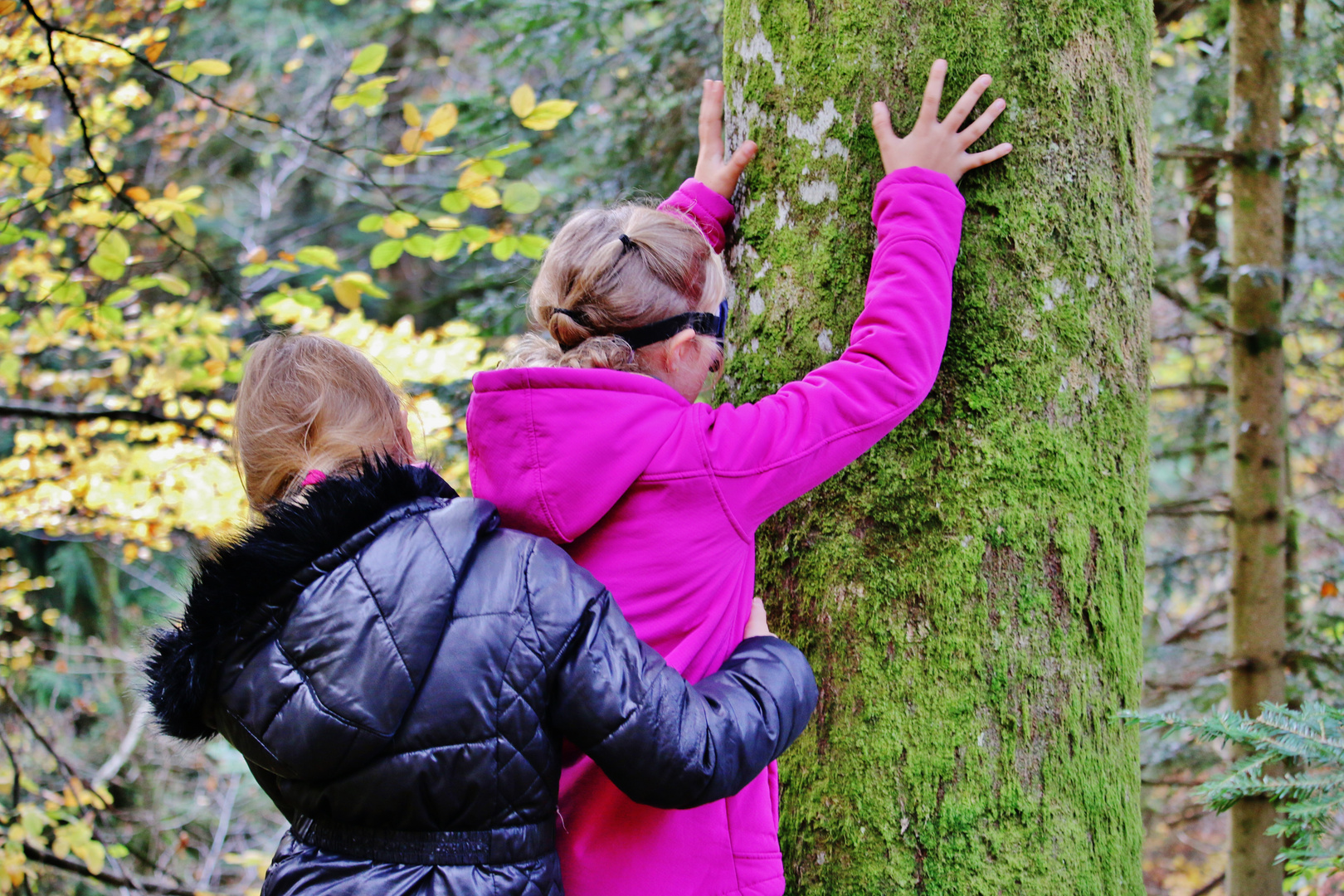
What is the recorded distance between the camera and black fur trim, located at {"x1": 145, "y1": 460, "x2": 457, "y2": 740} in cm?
136

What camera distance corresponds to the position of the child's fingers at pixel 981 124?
174 cm

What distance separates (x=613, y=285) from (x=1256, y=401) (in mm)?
4032

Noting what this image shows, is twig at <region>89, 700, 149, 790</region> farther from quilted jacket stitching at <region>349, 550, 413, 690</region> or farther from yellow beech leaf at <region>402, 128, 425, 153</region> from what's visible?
quilted jacket stitching at <region>349, 550, 413, 690</region>

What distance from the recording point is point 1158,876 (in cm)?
898

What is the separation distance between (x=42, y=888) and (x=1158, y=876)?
32.4ft

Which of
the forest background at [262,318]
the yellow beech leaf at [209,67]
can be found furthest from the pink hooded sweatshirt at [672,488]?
the yellow beech leaf at [209,67]

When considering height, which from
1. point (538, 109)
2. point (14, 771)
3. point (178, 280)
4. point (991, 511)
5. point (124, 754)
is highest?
point (538, 109)

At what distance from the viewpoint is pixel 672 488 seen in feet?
5.00

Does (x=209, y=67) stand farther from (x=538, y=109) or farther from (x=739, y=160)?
(x=739, y=160)

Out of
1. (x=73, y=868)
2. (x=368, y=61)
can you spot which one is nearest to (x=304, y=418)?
(x=368, y=61)

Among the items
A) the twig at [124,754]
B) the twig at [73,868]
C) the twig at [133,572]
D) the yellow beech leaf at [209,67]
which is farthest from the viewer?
the twig at [133,572]

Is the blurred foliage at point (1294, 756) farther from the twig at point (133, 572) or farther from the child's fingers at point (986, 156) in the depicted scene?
the twig at point (133, 572)

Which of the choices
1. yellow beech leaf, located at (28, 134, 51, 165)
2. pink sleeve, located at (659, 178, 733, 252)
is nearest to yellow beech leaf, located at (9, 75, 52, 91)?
yellow beech leaf, located at (28, 134, 51, 165)

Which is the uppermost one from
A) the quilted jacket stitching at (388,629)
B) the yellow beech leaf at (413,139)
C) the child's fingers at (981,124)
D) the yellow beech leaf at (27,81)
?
the yellow beech leaf at (27,81)
